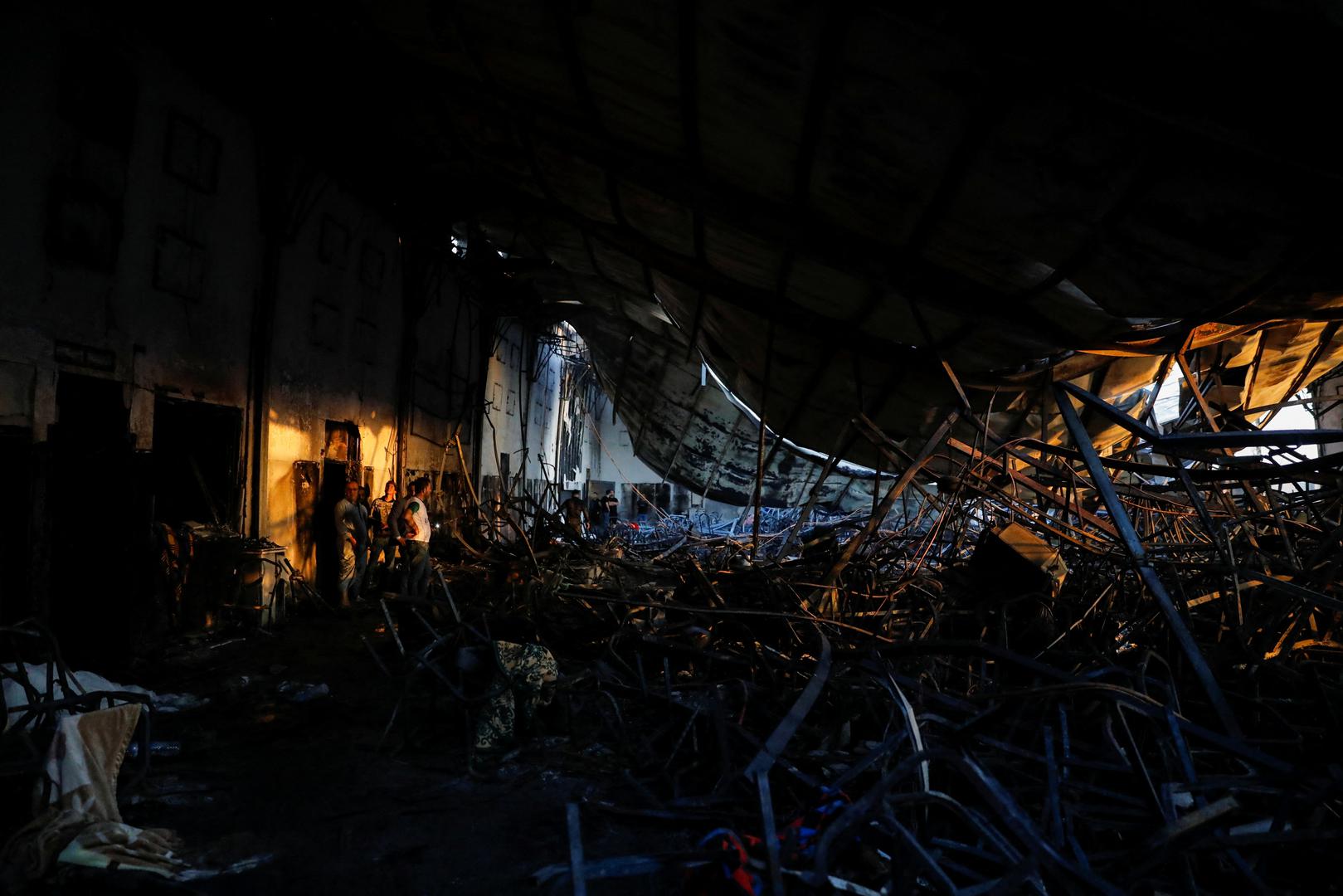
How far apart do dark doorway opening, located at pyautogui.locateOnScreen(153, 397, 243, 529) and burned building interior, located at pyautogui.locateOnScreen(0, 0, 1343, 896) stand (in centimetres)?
5

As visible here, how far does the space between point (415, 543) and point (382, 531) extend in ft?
3.25

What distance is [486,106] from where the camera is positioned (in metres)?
5.85

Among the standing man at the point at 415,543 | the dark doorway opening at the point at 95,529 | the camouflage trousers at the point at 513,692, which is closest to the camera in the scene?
the camouflage trousers at the point at 513,692

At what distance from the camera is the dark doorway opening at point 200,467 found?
7.10 metres

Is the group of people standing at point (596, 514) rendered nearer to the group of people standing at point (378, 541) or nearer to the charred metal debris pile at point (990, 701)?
the group of people standing at point (378, 541)

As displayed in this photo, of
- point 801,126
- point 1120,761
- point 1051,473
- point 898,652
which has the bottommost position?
point 1120,761

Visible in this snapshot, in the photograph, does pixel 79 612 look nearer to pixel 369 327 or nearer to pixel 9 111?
pixel 9 111

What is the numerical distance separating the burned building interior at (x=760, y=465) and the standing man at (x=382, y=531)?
0.07m

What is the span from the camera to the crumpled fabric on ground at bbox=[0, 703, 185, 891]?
8.15ft

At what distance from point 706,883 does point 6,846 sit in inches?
100

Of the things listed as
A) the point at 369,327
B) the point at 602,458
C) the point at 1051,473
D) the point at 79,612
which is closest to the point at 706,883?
the point at 1051,473

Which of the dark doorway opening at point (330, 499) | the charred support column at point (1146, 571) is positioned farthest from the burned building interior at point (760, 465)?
the dark doorway opening at point (330, 499)

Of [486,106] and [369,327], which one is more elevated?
[486,106]

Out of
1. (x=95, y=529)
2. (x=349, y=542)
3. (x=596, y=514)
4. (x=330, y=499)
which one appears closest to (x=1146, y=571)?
(x=95, y=529)
